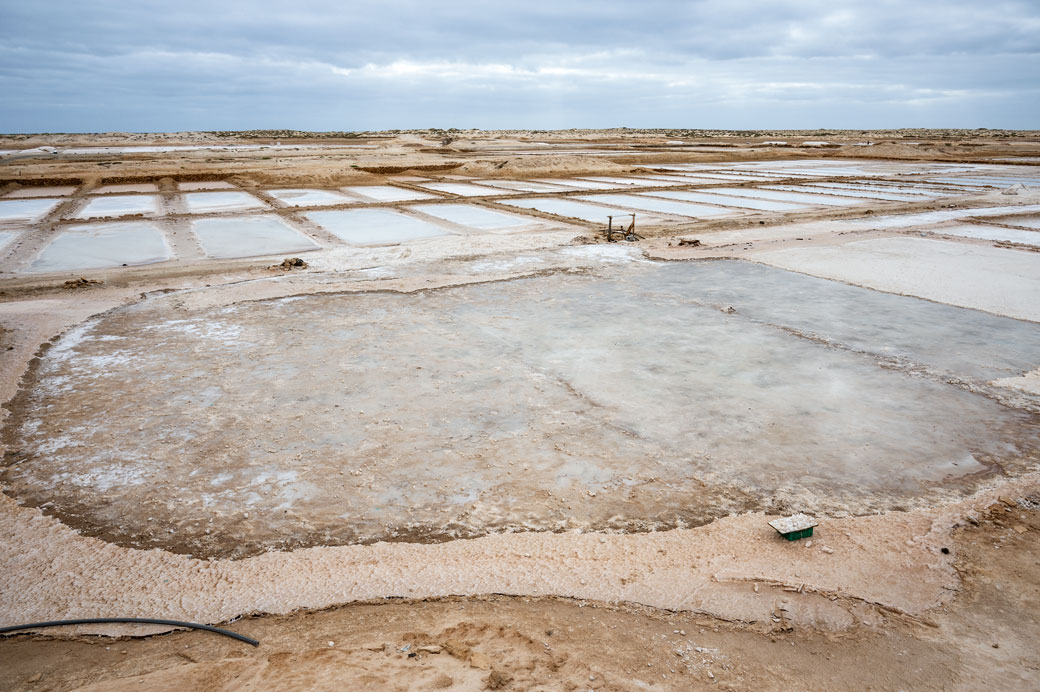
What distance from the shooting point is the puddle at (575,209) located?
52.8 feet

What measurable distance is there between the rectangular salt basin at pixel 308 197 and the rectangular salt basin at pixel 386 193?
76 cm

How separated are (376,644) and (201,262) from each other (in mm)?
10235

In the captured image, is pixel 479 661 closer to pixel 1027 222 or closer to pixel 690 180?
pixel 1027 222

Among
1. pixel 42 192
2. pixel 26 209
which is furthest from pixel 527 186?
pixel 42 192

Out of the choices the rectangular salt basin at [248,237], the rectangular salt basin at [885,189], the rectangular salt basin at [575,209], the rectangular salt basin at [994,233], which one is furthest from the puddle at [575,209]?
the rectangular salt basin at [885,189]

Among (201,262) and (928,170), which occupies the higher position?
(928,170)

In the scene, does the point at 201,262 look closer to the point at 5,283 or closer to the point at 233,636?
the point at 5,283

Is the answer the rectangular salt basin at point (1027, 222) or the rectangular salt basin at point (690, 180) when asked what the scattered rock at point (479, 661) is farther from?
the rectangular salt basin at point (690, 180)

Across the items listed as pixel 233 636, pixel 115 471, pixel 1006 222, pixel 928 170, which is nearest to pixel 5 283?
pixel 115 471

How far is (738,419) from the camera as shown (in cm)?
526

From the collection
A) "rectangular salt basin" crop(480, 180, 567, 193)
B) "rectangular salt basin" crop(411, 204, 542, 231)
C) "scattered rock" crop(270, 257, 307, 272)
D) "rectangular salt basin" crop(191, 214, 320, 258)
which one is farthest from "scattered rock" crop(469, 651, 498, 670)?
"rectangular salt basin" crop(480, 180, 567, 193)

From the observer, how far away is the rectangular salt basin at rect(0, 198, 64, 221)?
54.3 ft

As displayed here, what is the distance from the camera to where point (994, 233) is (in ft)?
46.0

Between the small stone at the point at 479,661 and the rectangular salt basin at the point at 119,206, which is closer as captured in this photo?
the small stone at the point at 479,661
